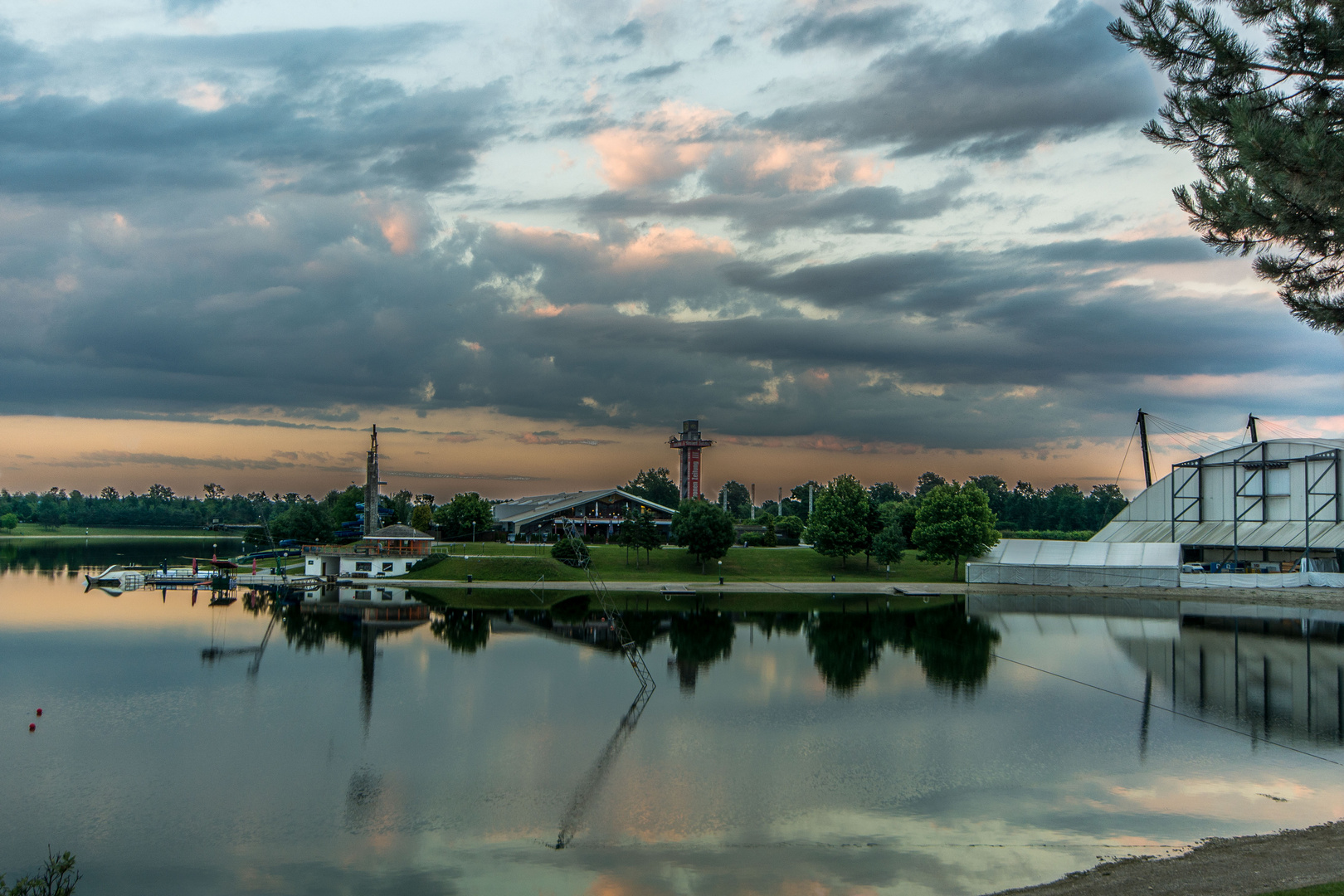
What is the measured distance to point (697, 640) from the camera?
4631 centimetres

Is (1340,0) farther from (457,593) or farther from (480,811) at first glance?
(457,593)

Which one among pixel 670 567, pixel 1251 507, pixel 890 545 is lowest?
pixel 670 567

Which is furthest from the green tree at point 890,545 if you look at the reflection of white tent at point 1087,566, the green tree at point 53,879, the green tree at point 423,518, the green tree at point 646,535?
the green tree at point 53,879

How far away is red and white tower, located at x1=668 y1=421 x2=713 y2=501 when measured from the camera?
13412cm

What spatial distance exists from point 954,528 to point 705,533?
2259 cm

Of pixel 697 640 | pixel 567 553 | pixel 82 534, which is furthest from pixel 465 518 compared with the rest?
pixel 82 534

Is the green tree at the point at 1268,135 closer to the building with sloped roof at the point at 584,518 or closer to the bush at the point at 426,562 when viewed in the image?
the bush at the point at 426,562

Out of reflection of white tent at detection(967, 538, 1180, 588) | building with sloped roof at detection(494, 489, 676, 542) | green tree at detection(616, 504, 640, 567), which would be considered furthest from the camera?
building with sloped roof at detection(494, 489, 676, 542)

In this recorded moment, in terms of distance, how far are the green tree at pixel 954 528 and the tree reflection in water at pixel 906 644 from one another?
16601mm

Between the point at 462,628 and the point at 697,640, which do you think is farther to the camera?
the point at 462,628

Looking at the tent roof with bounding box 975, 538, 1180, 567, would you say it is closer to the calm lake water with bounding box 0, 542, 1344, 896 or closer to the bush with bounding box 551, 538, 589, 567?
the calm lake water with bounding box 0, 542, 1344, 896

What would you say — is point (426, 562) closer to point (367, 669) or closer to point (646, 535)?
point (646, 535)

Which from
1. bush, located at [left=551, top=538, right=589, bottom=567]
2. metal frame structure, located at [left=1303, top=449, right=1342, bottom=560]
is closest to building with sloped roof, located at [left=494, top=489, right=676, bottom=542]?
bush, located at [left=551, top=538, right=589, bottom=567]

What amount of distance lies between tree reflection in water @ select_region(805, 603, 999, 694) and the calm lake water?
32cm
